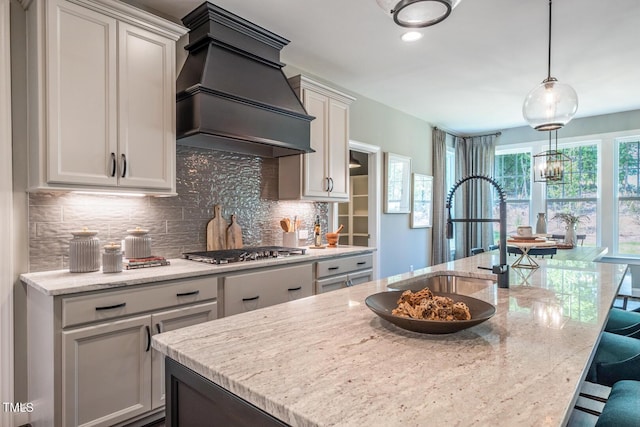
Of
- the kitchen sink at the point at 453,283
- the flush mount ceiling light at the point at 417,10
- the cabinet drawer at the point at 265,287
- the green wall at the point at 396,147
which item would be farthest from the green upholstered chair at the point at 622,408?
the green wall at the point at 396,147

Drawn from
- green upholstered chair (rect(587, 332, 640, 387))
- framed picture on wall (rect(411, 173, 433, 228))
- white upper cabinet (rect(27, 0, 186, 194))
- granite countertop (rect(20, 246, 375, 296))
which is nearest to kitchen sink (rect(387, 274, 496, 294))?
green upholstered chair (rect(587, 332, 640, 387))

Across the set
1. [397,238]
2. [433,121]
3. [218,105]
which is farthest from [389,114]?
[218,105]

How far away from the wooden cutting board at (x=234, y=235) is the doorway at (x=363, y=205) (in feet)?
4.39

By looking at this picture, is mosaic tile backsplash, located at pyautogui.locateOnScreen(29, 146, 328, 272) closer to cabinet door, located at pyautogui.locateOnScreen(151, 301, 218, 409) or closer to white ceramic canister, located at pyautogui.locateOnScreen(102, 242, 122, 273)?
white ceramic canister, located at pyautogui.locateOnScreen(102, 242, 122, 273)

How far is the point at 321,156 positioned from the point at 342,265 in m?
1.10

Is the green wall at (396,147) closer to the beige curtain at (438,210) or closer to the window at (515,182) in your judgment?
the beige curtain at (438,210)

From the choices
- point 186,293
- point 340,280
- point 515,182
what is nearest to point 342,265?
point 340,280

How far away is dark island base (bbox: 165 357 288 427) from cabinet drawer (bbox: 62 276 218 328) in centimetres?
109

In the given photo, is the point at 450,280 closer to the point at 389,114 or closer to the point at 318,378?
the point at 318,378

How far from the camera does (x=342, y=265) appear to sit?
3.33 meters

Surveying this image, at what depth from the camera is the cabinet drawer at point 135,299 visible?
5.87ft

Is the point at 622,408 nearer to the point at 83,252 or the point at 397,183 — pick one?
the point at 83,252

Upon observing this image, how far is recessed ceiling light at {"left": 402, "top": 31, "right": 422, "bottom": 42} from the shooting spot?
3.03m

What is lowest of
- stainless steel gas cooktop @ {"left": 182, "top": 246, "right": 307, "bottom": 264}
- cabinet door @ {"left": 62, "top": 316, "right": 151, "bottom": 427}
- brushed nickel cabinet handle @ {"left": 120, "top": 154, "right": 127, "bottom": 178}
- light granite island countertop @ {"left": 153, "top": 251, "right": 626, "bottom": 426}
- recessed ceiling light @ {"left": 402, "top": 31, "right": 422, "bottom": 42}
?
cabinet door @ {"left": 62, "top": 316, "right": 151, "bottom": 427}
